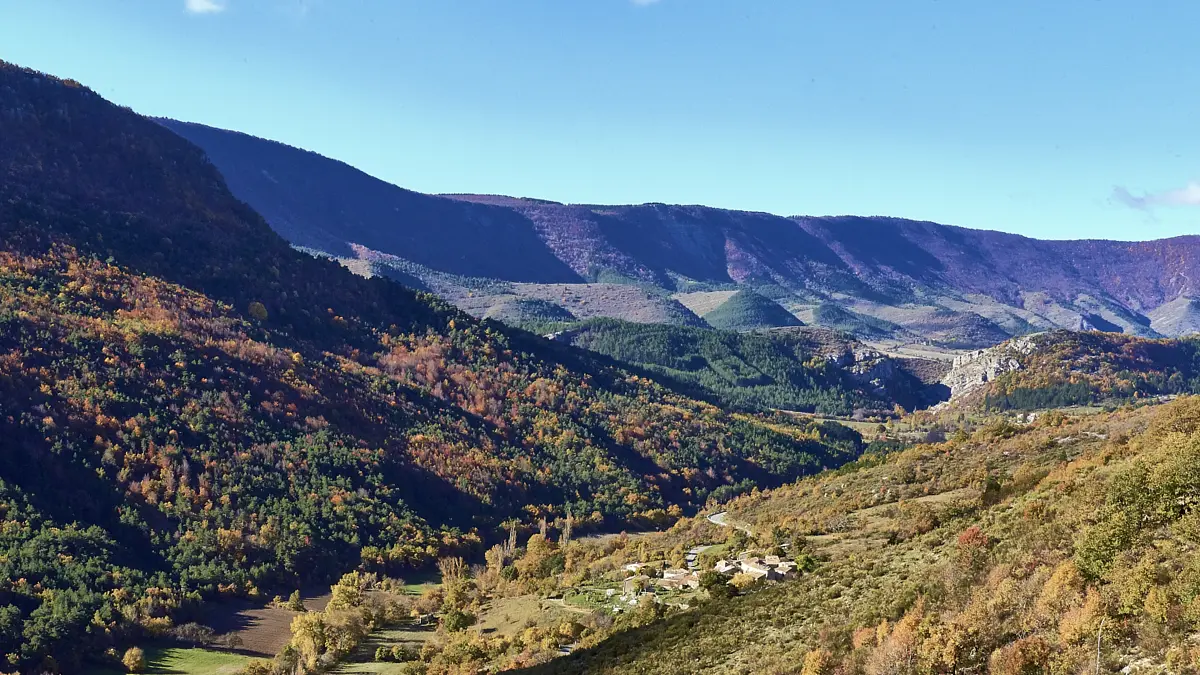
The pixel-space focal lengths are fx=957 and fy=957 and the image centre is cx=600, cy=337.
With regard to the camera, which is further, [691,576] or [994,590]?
[691,576]

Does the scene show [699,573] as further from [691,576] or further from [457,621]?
[457,621]

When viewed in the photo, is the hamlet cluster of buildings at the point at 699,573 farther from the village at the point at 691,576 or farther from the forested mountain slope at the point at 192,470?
the forested mountain slope at the point at 192,470

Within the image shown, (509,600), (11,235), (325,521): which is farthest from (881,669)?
(11,235)

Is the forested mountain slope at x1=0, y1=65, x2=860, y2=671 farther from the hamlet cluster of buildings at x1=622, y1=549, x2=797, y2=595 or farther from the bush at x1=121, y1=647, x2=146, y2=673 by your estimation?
the hamlet cluster of buildings at x1=622, y1=549, x2=797, y2=595

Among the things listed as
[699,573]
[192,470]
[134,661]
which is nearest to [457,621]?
[699,573]

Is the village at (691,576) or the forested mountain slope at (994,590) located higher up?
the forested mountain slope at (994,590)

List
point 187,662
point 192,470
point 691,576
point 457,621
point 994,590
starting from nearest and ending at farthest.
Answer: point 994,590
point 691,576
point 457,621
point 187,662
point 192,470

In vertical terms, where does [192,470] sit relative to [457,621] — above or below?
above

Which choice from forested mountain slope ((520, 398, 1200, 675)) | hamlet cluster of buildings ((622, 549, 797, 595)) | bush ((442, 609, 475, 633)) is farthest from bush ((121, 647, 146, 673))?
forested mountain slope ((520, 398, 1200, 675))

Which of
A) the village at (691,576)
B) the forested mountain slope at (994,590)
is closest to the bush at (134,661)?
the village at (691,576)

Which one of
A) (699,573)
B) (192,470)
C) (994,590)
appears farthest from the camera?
(192,470)
